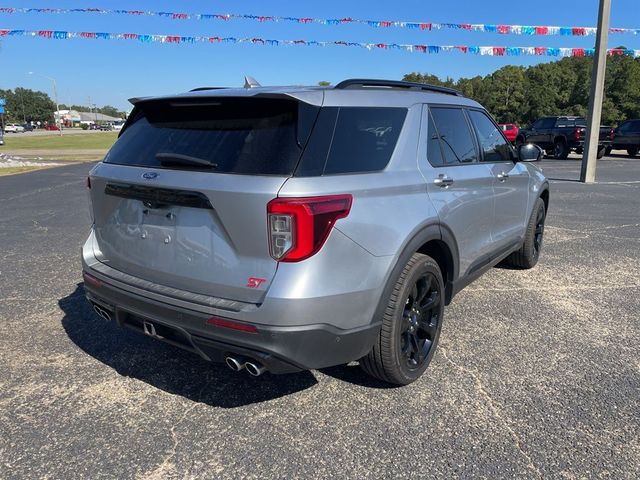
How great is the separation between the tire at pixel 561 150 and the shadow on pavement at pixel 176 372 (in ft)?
75.0

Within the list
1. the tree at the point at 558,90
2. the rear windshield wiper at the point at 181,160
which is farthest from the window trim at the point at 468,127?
the tree at the point at 558,90

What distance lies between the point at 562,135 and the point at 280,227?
23.5m

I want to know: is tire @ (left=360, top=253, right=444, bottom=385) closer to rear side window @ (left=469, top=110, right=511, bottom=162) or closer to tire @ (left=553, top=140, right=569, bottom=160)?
rear side window @ (left=469, top=110, right=511, bottom=162)

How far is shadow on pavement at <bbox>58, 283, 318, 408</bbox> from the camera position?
3.07 m

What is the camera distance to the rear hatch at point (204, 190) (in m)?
2.39

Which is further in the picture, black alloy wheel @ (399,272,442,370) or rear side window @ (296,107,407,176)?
black alloy wheel @ (399,272,442,370)

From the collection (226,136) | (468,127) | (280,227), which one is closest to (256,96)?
(226,136)

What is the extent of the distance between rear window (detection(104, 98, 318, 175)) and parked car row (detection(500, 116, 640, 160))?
22436mm

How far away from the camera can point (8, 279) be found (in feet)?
17.0

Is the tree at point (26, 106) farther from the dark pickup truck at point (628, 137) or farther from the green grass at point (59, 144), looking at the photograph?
the dark pickup truck at point (628, 137)

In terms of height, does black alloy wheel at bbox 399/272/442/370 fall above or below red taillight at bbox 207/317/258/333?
below

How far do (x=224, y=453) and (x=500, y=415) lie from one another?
1492 millimetres

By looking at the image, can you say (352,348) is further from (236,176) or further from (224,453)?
(236,176)

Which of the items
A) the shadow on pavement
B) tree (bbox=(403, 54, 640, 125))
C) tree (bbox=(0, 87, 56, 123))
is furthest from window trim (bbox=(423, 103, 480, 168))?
tree (bbox=(0, 87, 56, 123))
